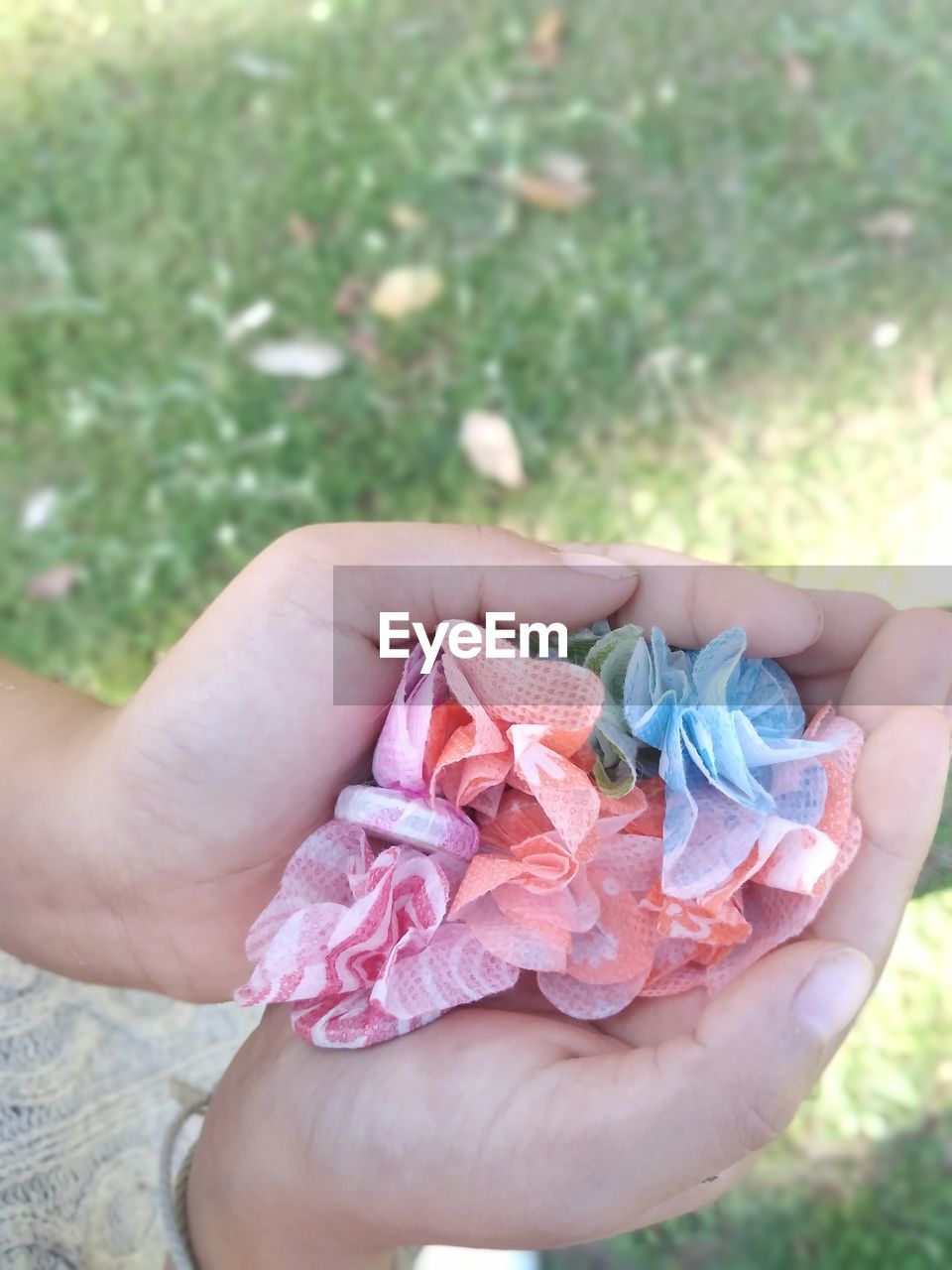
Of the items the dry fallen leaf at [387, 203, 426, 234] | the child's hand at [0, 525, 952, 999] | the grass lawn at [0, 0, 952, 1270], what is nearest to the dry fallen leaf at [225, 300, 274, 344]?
the grass lawn at [0, 0, 952, 1270]

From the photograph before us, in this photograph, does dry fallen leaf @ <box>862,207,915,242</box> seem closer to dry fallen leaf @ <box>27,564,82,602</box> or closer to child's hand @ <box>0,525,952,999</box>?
child's hand @ <box>0,525,952,999</box>

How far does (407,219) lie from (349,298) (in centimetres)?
18

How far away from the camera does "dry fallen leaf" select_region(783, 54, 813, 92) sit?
6.92 feet

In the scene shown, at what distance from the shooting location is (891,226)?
6.76ft

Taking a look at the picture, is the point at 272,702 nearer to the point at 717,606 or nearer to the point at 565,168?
the point at 717,606

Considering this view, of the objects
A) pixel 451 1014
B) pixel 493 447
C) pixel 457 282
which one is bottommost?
pixel 451 1014

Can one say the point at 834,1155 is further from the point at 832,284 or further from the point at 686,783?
the point at 832,284

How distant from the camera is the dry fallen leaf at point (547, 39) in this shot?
2141mm

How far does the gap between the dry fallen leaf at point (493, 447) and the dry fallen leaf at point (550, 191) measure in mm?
404

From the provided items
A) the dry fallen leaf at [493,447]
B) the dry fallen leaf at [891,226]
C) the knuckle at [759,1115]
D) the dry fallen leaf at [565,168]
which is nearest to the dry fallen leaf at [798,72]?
the dry fallen leaf at [891,226]

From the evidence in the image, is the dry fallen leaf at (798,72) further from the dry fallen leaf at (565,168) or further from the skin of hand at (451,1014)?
the skin of hand at (451,1014)

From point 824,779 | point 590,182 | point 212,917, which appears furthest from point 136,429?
point 824,779

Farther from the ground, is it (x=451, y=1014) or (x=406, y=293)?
(x=406, y=293)

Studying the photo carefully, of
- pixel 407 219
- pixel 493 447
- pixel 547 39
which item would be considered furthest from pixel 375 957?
pixel 547 39
